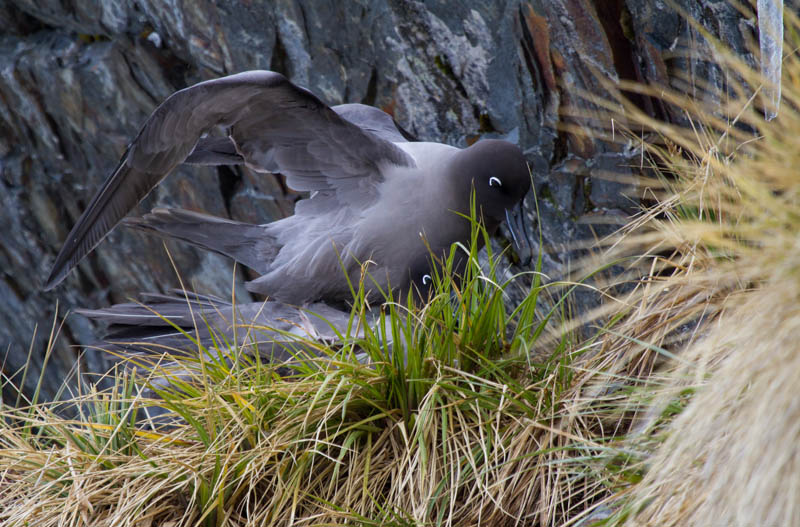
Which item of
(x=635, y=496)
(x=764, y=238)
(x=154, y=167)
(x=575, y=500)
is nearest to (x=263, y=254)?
(x=154, y=167)

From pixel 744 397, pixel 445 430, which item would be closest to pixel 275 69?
pixel 445 430

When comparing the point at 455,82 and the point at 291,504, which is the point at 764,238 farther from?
the point at 455,82

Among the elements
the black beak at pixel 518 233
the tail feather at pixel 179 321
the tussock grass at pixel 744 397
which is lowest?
the tail feather at pixel 179 321

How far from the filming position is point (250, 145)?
2.96 m

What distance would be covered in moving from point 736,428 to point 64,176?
534 centimetres

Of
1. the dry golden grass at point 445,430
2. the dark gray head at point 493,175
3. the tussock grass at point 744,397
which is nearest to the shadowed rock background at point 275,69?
the dark gray head at point 493,175

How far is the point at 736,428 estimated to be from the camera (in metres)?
1.16

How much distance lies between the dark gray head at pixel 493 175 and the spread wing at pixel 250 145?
0.33 meters

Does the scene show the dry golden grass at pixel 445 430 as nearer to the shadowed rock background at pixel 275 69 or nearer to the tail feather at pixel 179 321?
the shadowed rock background at pixel 275 69

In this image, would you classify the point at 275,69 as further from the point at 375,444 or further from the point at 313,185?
the point at 375,444

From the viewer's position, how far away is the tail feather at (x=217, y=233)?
10.7ft

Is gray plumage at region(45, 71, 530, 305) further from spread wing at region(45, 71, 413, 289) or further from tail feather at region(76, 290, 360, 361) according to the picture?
tail feather at region(76, 290, 360, 361)

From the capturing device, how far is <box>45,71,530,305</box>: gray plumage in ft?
8.98

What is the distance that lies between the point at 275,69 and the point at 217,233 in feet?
4.61
